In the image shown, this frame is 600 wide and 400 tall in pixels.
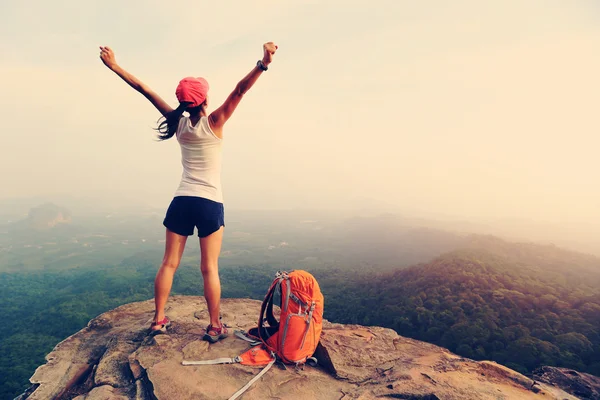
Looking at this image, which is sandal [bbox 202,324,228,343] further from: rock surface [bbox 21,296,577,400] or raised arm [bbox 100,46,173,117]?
raised arm [bbox 100,46,173,117]

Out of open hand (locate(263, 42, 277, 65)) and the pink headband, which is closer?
open hand (locate(263, 42, 277, 65))

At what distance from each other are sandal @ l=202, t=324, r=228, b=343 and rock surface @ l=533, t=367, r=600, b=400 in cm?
557

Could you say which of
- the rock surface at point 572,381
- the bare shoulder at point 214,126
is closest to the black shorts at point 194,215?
the bare shoulder at point 214,126

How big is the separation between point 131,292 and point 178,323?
316 ft

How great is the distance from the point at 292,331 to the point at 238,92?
11.8 ft

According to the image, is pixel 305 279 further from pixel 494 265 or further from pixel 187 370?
pixel 494 265

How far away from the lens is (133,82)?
464cm

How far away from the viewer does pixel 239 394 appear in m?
3.97

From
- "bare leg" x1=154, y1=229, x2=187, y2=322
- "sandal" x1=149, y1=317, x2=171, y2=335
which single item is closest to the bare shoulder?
"bare leg" x1=154, y1=229, x2=187, y2=322

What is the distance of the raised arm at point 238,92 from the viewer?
393 cm

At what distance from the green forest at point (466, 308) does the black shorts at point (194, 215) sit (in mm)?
16795

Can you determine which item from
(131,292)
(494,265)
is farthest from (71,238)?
(494,265)

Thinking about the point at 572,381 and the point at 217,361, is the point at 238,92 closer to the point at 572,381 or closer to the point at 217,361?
the point at 217,361

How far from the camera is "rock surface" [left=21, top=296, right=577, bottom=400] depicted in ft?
13.7
